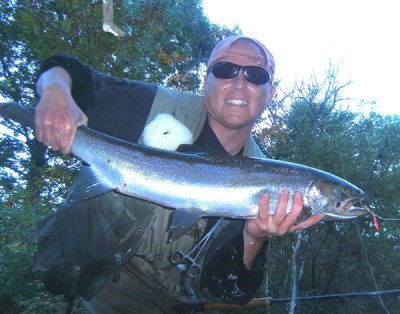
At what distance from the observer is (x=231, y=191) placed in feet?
10.1

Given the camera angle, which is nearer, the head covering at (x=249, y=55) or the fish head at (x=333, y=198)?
the fish head at (x=333, y=198)

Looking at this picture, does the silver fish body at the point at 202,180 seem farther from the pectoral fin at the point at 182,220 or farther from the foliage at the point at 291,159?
the foliage at the point at 291,159

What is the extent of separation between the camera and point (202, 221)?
11.8ft

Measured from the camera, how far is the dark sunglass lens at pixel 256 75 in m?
3.55

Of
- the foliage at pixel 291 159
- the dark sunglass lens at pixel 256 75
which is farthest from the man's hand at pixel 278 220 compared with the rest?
the foliage at pixel 291 159

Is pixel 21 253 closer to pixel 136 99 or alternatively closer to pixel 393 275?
pixel 136 99

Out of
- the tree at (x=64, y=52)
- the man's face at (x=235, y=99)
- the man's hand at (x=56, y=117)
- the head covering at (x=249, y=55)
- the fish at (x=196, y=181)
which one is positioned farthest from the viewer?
the tree at (x=64, y=52)

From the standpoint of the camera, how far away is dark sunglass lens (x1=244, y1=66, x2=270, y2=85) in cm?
355

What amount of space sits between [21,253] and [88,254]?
7060 millimetres

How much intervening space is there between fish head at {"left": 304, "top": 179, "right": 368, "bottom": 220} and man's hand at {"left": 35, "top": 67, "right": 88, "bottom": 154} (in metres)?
2.03

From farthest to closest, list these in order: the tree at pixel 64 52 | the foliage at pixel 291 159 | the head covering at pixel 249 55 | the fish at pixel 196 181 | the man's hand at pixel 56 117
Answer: the foliage at pixel 291 159, the tree at pixel 64 52, the head covering at pixel 249 55, the fish at pixel 196 181, the man's hand at pixel 56 117

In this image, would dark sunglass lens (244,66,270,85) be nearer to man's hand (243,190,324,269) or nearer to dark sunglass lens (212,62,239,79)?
dark sunglass lens (212,62,239,79)

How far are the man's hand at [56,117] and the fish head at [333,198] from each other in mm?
2026

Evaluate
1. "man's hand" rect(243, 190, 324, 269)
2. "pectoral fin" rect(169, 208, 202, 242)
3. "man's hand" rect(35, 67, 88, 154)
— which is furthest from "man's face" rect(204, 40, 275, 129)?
"man's hand" rect(35, 67, 88, 154)
